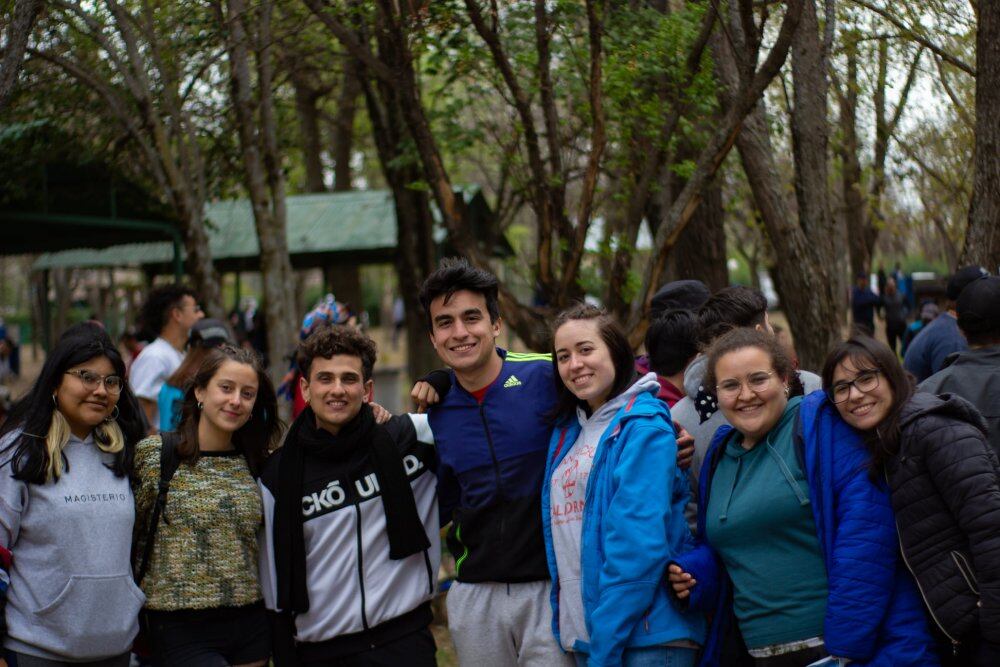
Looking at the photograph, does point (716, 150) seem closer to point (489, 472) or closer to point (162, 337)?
point (489, 472)

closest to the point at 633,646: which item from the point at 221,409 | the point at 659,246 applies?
the point at 221,409

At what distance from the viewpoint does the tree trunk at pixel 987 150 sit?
239 inches

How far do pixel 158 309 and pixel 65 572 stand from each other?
310 centimetres

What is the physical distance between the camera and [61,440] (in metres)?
3.80

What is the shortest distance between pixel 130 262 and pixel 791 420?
17.2 m

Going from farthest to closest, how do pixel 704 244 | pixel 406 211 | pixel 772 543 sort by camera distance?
pixel 406 211
pixel 704 244
pixel 772 543

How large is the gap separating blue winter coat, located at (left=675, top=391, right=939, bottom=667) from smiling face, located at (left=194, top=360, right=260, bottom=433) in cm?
187

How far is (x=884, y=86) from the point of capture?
512 inches

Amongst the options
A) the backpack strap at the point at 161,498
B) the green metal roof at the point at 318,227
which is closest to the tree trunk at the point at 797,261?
the backpack strap at the point at 161,498

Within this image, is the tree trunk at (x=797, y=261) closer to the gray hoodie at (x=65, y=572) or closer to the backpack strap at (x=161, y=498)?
the backpack strap at (x=161, y=498)

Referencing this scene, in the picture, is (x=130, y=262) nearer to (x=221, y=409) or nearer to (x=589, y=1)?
(x=589, y=1)

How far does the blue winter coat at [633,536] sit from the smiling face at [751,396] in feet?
0.76

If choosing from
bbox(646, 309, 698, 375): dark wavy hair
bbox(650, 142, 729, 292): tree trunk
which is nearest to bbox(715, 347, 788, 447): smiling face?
bbox(646, 309, 698, 375): dark wavy hair

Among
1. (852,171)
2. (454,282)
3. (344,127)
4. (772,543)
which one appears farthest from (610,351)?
(344,127)
